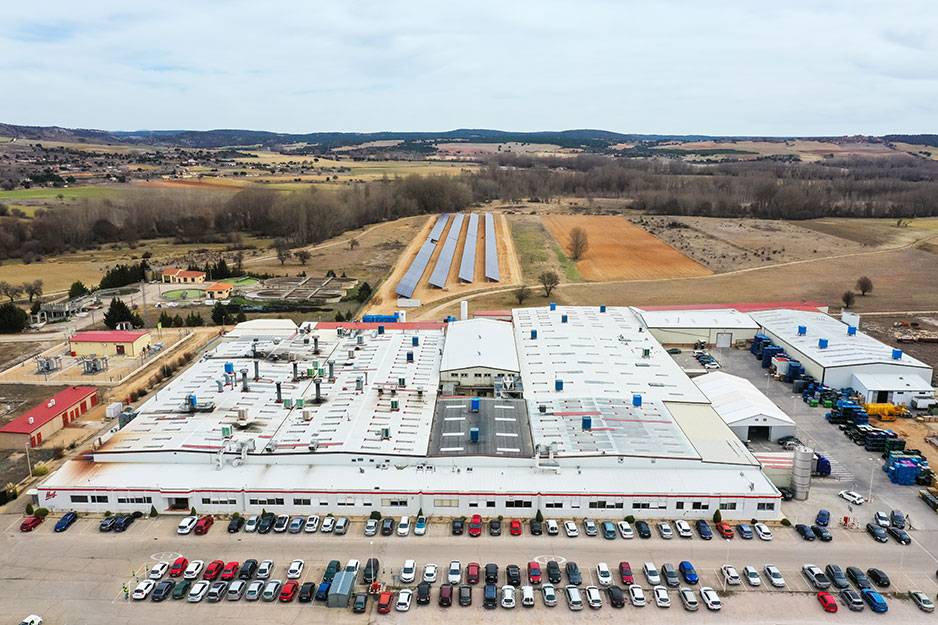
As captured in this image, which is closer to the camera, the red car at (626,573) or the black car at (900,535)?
the red car at (626,573)

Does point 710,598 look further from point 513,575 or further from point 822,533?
point 822,533

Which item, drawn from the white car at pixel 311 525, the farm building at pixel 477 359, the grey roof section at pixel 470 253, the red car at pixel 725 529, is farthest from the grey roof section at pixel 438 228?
the red car at pixel 725 529

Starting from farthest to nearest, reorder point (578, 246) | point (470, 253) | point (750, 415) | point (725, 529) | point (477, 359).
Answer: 1. point (470, 253)
2. point (578, 246)
3. point (477, 359)
4. point (750, 415)
5. point (725, 529)

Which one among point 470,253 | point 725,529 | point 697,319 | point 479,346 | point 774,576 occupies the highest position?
point 470,253

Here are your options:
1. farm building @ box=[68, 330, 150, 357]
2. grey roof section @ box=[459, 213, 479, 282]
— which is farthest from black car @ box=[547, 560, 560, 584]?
grey roof section @ box=[459, 213, 479, 282]

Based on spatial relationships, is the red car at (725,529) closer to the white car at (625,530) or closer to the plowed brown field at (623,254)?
the white car at (625,530)

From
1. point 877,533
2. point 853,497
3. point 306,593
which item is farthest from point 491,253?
point 306,593
